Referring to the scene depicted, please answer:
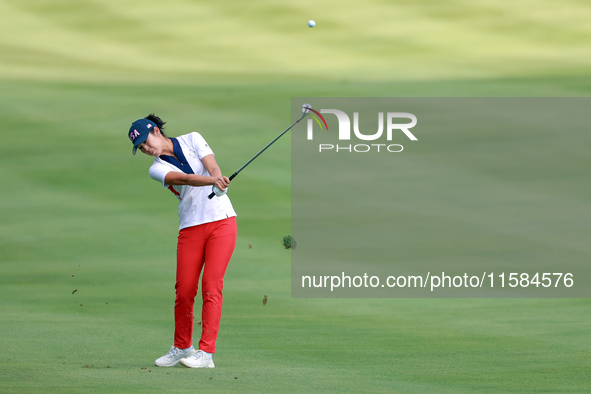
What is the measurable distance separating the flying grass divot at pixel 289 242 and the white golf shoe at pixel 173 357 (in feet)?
16.9

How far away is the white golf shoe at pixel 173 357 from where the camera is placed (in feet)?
16.6

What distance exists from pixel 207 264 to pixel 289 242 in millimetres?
5400

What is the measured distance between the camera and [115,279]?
9.27m

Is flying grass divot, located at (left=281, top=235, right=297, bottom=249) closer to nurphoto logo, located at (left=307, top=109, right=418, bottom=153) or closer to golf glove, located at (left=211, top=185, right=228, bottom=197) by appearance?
nurphoto logo, located at (left=307, top=109, right=418, bottom=153)

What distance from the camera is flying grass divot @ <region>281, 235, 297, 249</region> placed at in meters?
10.3

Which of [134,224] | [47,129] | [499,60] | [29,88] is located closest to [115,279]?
[134,224]

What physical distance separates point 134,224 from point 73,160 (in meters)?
2.11

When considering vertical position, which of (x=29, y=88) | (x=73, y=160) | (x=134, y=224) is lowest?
(x=134, y=224)

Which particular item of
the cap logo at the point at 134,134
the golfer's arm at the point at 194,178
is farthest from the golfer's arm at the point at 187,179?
the cap logo at the point at 134,134

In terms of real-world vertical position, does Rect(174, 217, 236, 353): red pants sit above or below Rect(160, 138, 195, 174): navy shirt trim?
below

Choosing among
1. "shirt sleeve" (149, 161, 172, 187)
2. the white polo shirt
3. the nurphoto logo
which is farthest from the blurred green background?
"shirt sleeve" (149, 161, 172, 187)

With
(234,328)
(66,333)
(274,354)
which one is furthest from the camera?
(234,328)

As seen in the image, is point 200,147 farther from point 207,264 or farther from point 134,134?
point 207,264

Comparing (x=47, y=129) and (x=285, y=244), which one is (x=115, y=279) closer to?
(x=285, y=244)
